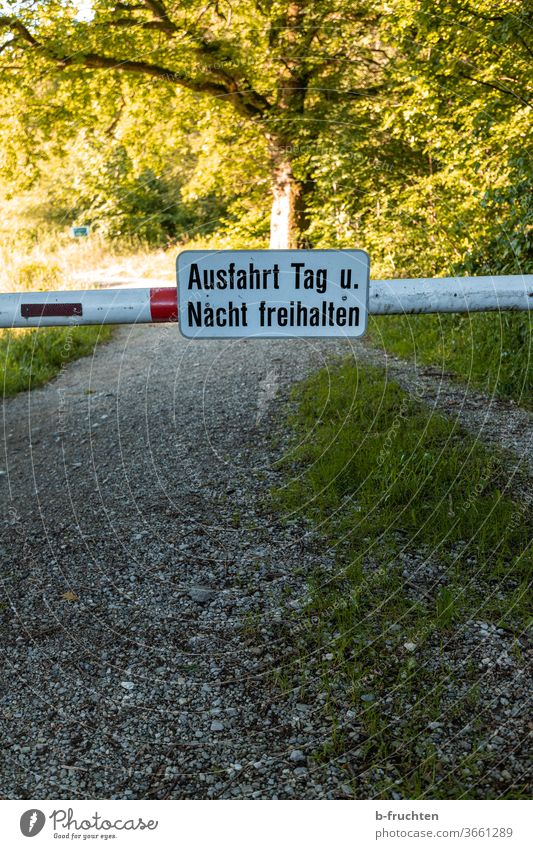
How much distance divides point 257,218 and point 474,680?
7218 millimetres

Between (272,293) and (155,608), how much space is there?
54.6 inches

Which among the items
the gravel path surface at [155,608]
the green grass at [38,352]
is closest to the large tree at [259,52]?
the green grass at [38,352]

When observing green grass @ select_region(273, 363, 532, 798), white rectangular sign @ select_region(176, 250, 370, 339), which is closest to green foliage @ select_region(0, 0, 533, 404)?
green grass @ select_region(273, 363, 532, 798)

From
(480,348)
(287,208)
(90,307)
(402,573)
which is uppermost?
(287,208)

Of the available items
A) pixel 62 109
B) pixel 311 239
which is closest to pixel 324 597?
pixel 311 239

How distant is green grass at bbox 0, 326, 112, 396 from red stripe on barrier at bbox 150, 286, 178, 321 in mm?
4370

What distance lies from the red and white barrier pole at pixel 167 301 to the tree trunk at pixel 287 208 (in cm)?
585

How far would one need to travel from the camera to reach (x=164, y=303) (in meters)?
2.96

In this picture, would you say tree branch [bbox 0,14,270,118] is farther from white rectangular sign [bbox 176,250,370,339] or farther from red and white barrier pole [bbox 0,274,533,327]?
white rectangular sign [bbox 176,250,370,339]

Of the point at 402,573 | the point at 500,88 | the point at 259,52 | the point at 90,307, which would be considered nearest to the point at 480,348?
the point at 500,88

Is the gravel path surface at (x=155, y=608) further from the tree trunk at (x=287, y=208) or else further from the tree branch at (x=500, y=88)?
the tree trunk at (x=287, y=208)

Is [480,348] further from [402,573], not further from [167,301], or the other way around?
[167,301]

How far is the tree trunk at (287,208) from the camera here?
872 cm

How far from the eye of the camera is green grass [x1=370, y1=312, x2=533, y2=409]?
19.0 feet
